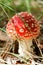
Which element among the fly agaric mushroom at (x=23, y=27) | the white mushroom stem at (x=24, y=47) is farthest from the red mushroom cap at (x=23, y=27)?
the white mushroom stem at (x=24, y=47)

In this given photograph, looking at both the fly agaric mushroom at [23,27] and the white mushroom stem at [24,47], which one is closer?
the fly agaric mushroom at [23,27]

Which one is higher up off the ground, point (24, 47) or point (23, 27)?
point (23, 27)

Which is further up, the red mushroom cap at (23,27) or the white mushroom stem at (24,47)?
the red mushroom cap at (23,27)

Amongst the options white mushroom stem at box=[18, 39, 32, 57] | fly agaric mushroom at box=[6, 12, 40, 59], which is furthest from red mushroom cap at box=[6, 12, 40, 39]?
white mushroom stem at box=[18, 39, 32, 57]

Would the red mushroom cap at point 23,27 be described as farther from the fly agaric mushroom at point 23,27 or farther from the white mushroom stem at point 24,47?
the white mushroom stem at point 24,47

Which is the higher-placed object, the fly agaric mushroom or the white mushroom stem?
the fly agaric mushroom

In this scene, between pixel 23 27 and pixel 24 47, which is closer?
pixel 23 27

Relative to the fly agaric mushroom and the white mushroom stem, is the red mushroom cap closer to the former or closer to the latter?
the fly agaric mushroom

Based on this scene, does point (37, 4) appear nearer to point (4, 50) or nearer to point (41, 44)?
point (41, 44)

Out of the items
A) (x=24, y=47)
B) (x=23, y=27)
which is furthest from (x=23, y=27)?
(x=24, y=47)

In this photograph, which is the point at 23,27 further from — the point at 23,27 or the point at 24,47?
the point at 24,47
